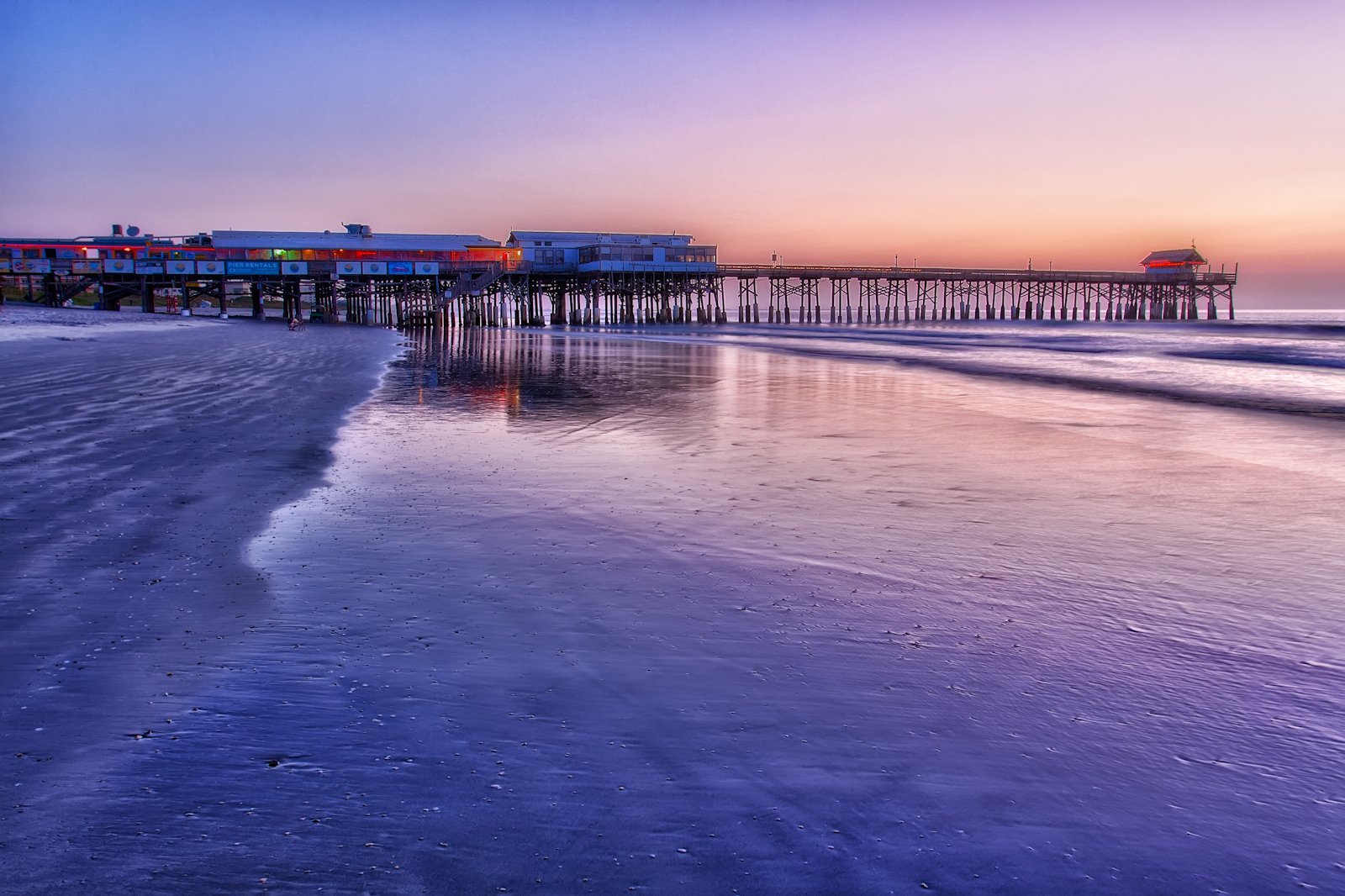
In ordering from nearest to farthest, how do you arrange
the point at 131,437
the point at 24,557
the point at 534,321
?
1. the point at 24,557
2. the point at 131,437
3. the point at 534,321

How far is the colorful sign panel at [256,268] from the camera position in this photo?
69125mm

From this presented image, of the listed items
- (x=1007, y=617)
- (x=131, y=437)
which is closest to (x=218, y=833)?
(x=1007, y=617)

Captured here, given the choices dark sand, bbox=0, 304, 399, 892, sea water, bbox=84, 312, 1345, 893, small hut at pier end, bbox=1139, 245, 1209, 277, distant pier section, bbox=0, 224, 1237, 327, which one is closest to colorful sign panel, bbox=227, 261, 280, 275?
distant pier section, bbox=0, 224, 1237, 327

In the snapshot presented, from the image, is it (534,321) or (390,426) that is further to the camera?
(534,321)

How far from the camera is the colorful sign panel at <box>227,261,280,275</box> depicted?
227 feet

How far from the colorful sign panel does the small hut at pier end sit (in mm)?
91808

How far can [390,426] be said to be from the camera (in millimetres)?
10961

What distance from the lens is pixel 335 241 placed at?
245ft

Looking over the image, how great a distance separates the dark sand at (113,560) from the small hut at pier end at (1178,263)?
10809cm

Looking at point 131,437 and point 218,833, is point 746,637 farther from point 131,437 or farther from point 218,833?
point 131,437

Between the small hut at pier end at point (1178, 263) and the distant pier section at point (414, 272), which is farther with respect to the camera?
the small hut at pier end at point (1178, 263)

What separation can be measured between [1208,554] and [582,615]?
157 inches

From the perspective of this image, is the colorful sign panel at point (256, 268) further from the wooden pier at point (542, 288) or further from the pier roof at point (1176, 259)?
the pier roof at point (1176, 259)

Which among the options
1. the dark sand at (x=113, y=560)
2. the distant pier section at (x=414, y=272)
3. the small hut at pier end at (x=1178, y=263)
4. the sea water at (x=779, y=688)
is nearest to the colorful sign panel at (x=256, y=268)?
the distant pier section at (x=414, y=272)
